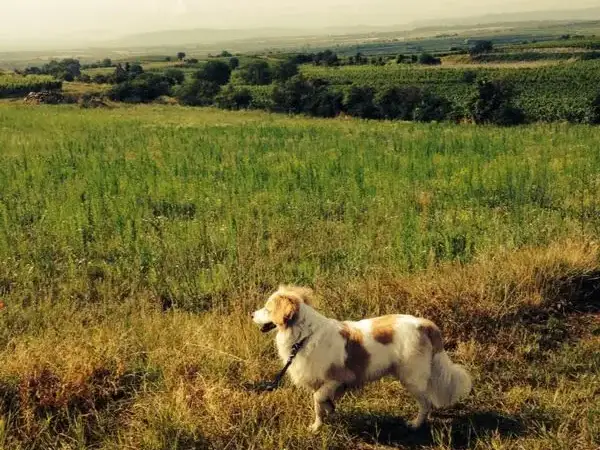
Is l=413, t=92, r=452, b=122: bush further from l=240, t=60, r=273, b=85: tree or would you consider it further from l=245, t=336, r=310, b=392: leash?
l=245, t=336, r=310, b=392: leash

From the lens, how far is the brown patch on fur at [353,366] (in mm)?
4070

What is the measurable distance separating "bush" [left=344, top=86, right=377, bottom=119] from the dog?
51785 mm

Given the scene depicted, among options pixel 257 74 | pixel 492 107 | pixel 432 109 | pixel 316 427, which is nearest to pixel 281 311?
pixel 316 427

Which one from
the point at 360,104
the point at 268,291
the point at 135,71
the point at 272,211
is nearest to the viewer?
the point at 268,291

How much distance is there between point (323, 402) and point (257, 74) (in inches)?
3570

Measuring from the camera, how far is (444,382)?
421 centimetres

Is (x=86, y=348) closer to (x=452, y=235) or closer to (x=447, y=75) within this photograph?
(x=452, y=235)

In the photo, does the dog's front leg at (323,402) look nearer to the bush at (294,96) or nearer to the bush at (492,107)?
the bush at (492,107)

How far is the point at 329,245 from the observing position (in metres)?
8.12

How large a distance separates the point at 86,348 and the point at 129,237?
3.69 metres

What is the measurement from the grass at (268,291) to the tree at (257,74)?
80.0 meters

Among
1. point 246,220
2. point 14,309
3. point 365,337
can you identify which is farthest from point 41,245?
point 365,337

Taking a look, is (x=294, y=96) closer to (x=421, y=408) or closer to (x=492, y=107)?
(x=492, y=107)

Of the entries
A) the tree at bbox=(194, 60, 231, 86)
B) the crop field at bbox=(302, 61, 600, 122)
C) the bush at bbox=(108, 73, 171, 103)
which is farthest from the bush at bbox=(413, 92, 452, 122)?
the tree at bbox=(194, 60, 231, 86)
